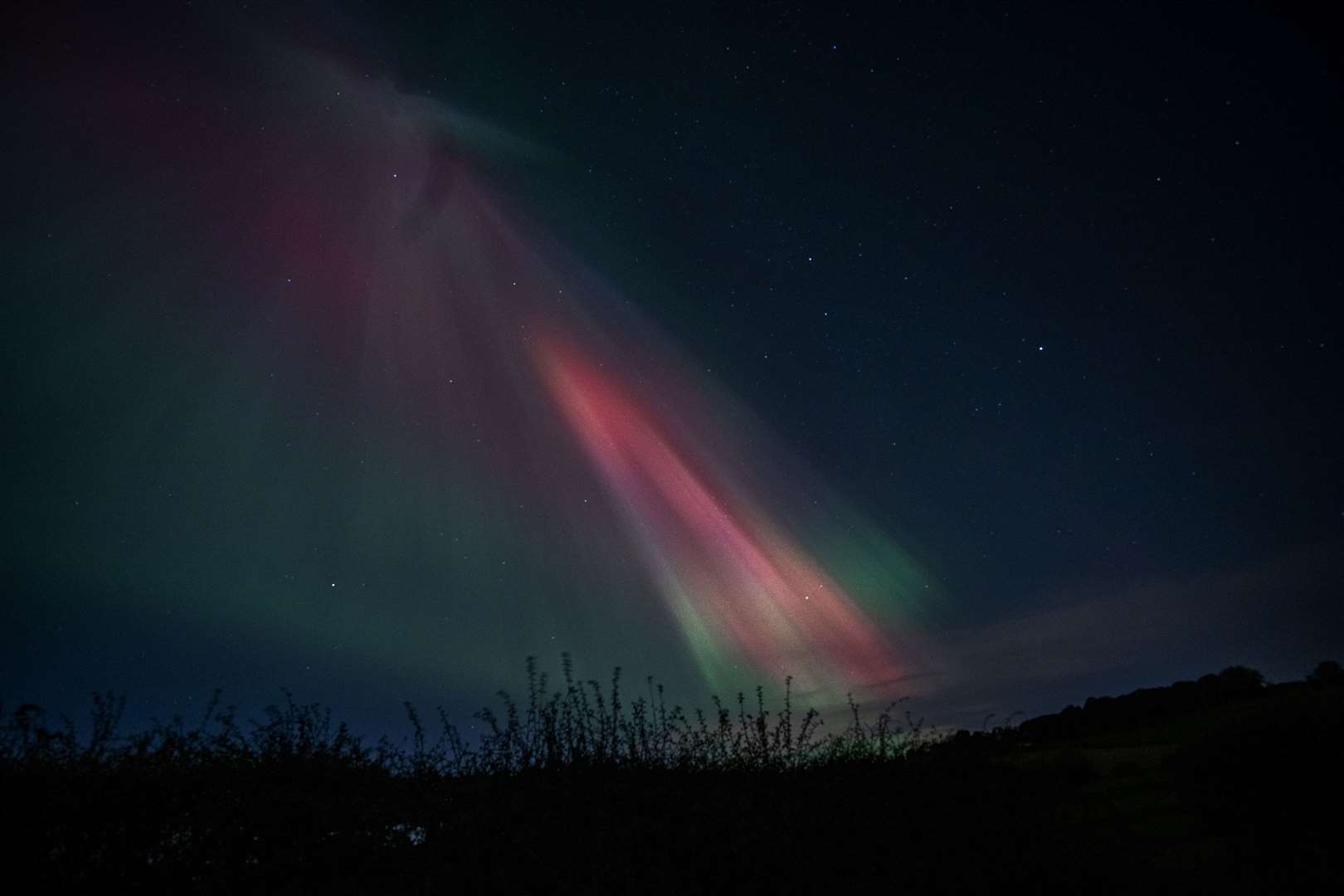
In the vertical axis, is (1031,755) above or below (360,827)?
below

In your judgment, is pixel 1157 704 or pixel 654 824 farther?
pixel 1157 704

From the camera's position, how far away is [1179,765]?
6.99 m

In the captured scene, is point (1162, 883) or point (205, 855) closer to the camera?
point (1162, 883)

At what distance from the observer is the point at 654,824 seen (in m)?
6.52

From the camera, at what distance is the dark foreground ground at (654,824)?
549 cm

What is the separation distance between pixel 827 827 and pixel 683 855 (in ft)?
4.82

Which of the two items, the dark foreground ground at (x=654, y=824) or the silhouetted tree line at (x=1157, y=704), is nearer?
the dark foreground ground at (x=654, y=824)

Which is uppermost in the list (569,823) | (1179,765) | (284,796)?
(284,796)

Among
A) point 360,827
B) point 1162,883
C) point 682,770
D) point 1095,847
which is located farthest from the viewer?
point 682,770

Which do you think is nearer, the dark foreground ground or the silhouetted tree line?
the dark foreground ground

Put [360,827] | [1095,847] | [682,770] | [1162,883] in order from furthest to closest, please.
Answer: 1. [682,770]
2. [360,827]
3. [1095,847]
4. [1162,883]

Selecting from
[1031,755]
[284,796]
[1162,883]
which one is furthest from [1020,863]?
[284,796]

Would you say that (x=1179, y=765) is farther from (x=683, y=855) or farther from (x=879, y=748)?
(x=683, y=855)

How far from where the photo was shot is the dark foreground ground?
5.49 metres
